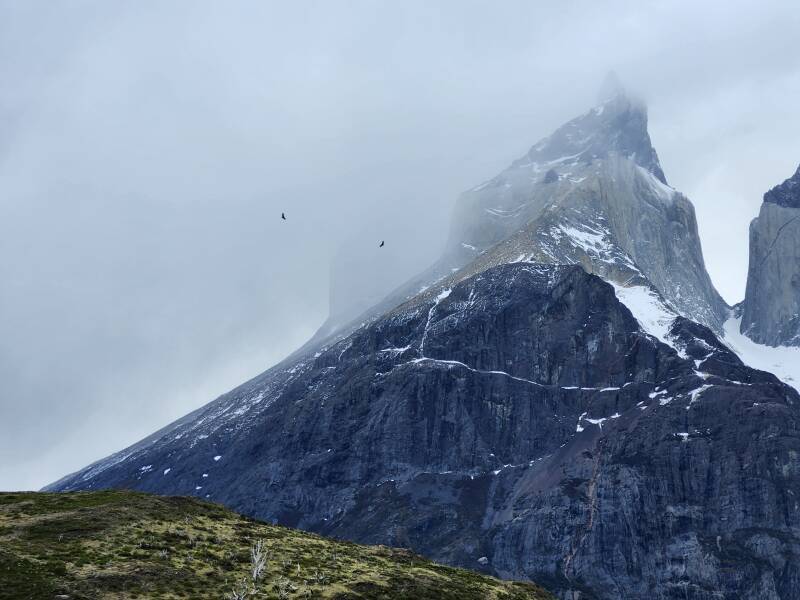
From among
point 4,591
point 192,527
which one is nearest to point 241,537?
point 192,527

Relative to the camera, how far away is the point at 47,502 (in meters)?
110

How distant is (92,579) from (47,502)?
97.8 feet

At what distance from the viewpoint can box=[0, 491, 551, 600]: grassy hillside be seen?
8369 centimetres

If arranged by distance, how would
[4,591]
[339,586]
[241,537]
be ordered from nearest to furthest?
[4,591]
[339,586]
[241,537]

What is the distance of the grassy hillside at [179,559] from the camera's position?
83.7 m

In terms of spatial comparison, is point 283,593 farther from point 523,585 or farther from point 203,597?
point 523,585

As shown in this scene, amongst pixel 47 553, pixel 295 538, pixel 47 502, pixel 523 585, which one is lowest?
pixel 523 585

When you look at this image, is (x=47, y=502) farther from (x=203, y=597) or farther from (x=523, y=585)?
(x=523, y=585)

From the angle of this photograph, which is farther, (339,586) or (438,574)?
(438,574)

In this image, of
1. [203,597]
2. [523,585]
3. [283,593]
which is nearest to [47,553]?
[203,597]

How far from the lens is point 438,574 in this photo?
109875 mm

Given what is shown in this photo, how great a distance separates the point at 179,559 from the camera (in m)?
93.1

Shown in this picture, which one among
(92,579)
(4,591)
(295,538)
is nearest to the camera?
(4,591)

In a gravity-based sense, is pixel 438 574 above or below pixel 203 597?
below
